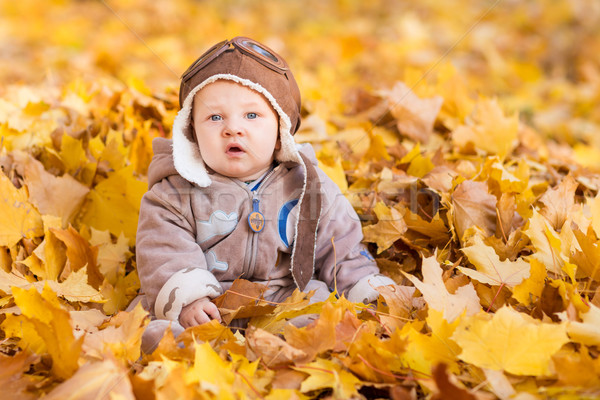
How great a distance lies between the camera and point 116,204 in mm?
2170

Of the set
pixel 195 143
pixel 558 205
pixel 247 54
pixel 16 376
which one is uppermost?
pixel 247 54

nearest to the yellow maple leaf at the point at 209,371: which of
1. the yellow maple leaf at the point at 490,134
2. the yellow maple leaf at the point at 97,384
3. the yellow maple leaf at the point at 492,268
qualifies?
the yellow maple leaf at the point at 97,384

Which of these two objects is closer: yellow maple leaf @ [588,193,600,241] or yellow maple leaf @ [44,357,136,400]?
yellow maple leaf @ [44,357,136,400]

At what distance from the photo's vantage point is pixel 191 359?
4.69 ft

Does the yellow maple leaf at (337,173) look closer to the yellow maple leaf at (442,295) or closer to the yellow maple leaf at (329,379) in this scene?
the yellow maple leaf at (442,295)

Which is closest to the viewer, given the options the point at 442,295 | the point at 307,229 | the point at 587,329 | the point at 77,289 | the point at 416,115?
the point at 587,329

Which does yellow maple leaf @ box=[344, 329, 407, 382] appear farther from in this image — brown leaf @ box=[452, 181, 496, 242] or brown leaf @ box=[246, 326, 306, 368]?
brown leaf @ box=[452, 181, 496, 242]

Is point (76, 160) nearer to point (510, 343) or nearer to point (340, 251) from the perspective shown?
point (340, 251)

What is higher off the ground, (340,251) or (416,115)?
(416,115)

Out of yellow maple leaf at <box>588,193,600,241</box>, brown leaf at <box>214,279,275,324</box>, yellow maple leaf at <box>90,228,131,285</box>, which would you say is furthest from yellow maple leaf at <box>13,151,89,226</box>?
yellow maple leaf at <box>588,193,600,241</box>

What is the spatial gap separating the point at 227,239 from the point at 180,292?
24 centimetres

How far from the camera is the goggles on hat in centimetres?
174

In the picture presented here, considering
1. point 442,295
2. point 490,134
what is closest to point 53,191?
point 442,295

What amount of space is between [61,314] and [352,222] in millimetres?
1008
